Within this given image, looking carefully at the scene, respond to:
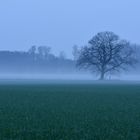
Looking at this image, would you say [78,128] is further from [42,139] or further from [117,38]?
[117,38]

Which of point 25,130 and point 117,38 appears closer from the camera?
point 25,130

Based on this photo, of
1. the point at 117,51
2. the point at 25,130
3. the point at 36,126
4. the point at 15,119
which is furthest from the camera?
the point at 117,51

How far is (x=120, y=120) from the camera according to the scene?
56.7 feet

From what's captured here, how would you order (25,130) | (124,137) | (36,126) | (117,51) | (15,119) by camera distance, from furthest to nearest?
1. (117,51)
2. (15,119)
3. (36,126)
4. (25,130)
5. (124,137)

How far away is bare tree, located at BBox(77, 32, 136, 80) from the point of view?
9669 cm

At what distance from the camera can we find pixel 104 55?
320ft

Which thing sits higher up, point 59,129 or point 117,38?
point 117,38

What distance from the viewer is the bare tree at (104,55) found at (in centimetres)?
9669

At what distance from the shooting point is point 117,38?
337ft

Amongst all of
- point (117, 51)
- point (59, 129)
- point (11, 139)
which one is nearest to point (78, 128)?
point (59, 129)

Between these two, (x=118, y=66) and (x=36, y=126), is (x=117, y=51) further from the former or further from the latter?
(x=36, y=126)

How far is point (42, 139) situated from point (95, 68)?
89.5 m

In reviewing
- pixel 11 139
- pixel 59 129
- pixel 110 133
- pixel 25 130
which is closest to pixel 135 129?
pixel 110 133

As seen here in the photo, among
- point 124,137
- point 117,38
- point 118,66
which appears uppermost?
point 117,38
